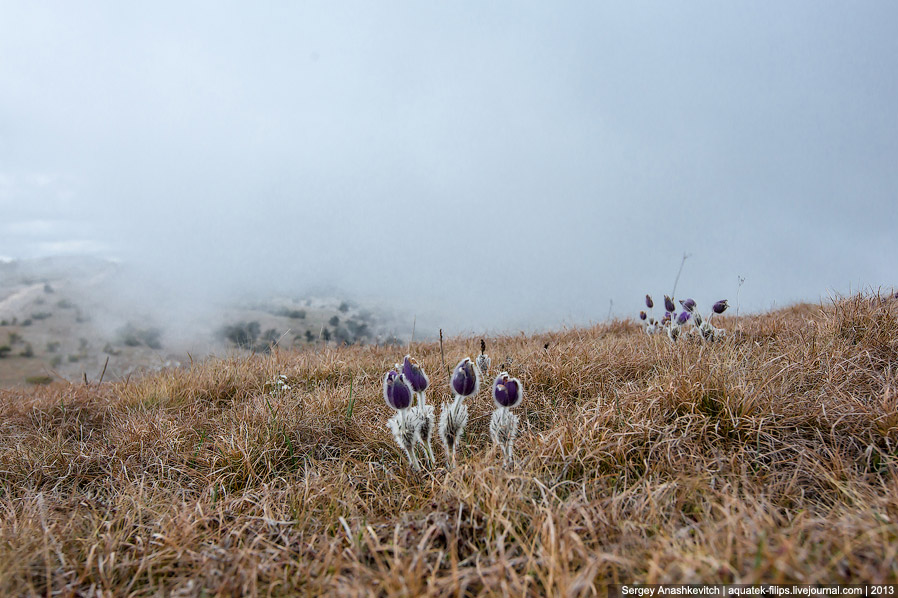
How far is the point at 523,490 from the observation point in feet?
6.23

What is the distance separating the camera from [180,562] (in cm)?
174

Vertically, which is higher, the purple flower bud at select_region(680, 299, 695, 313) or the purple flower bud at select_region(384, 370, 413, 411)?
the purple flower bud at select_region(680, 299, 695, 313)

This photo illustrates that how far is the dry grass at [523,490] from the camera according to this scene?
4.72 feet

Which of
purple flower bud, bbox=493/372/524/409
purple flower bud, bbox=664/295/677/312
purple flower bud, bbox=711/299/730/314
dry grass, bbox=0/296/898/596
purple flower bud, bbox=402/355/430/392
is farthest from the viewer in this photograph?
purple flower bud, bbox=664/295/677/312

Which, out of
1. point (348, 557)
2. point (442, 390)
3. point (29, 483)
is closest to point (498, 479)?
point (348, 557)

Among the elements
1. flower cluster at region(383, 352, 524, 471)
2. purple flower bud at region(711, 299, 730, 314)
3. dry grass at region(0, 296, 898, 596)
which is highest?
purple flower bud at region(711, 299, 730, 314)

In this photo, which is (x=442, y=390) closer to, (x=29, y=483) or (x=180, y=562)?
(x=180, y=562)

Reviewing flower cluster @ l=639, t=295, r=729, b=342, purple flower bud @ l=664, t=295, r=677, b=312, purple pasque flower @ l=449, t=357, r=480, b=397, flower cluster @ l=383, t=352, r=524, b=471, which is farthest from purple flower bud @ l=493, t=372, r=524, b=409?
purple flower bud @ l=664, t=295, r=677, b=312

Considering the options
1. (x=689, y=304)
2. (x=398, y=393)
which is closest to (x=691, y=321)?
(x=689, y=304)

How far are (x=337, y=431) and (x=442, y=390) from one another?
2.84ft

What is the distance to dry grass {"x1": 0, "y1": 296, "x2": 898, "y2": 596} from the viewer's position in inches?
56.6

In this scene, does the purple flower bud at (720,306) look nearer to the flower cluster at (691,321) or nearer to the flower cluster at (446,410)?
the flower cluster at (691,321)

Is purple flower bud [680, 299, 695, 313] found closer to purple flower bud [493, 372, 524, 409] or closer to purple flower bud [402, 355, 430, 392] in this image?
purple flower bud [493, 372, 524, 409]

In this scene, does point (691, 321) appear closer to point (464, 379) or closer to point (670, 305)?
point (670, 305)
